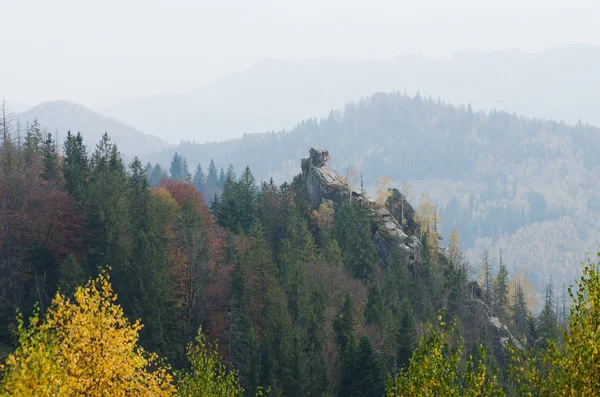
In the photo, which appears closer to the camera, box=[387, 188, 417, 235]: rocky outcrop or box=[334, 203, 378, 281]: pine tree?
box=[334, 203, 378, 281]: pine tree

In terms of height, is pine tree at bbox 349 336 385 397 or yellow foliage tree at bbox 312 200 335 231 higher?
yellow foliage tree at bbox 312 200 335 231

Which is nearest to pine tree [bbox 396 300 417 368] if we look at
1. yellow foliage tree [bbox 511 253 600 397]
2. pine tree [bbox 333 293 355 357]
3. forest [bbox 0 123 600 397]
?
forest [bbox 0 123 600 397]

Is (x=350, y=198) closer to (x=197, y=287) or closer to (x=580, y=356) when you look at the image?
(x=197, y=287)

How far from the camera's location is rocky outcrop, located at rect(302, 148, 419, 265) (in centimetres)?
10681

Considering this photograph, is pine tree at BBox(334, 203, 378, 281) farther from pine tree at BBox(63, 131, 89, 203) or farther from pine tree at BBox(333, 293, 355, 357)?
pine tree at BBox(63, 131, 89, 203)

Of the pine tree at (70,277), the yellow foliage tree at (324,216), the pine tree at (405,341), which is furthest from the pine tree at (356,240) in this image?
the pine tree at (70,277)

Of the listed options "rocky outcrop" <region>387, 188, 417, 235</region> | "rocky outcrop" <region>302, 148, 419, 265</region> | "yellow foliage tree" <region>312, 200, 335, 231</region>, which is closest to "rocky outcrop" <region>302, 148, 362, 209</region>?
"rocky outcrop" <region>302, 148, 419, 265</region>

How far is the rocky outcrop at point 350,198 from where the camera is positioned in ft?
350

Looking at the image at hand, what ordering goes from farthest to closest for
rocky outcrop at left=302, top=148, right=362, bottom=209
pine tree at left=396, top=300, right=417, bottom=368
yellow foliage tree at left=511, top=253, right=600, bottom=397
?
rocky outcrop at left=302, top=148, right=362, bottom=209 → pine tree at left=396, top=300, right=417, bottom=368 → yellow foliage tree at left=511, top=253, right=600, bottom=397

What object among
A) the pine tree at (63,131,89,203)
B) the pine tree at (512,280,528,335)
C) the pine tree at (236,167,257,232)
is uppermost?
the pine tree at (63,131,89,203)

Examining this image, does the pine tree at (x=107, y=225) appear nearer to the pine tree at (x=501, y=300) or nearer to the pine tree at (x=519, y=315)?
the pine tree at (x=501, y=300)

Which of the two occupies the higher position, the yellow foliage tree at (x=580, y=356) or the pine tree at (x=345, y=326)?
the yellow foliage tree at (x=580, y=356)

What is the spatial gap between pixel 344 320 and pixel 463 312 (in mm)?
42400

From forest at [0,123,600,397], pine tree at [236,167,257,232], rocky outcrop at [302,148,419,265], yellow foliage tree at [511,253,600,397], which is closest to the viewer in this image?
yellow foliage tree at [511,253,600,397]
